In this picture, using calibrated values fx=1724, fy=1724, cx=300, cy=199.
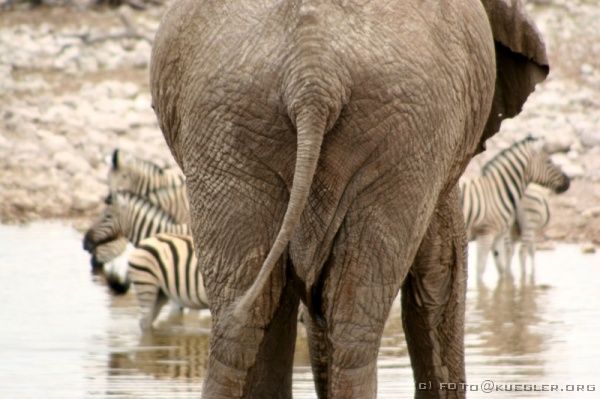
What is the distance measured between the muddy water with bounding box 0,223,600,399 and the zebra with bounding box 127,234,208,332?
153 mm

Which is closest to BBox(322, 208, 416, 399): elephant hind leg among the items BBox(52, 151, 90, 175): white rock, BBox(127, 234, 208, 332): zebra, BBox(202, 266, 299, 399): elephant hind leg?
BBox(202, 266, 299, 399): elephant hind leg

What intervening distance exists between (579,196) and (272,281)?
1240cm

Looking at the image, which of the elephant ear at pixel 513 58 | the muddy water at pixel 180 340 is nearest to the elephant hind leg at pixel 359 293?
the elephant ear at pixel 513 58

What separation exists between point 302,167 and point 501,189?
10.5 meters

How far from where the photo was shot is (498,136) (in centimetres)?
1830

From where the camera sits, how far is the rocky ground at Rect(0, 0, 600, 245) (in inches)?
657

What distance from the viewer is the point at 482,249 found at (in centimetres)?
1352

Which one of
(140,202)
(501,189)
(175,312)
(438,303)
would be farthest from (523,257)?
(438,303)

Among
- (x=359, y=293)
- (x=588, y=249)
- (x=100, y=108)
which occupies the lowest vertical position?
(x=588, y=249)

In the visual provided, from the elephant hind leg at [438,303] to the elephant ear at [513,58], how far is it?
31 centimetres

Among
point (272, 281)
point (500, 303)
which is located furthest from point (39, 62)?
point (272, 281)

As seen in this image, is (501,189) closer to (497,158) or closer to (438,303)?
(497,158)

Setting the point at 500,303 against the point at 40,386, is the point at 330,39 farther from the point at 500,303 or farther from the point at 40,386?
the point at 500,303

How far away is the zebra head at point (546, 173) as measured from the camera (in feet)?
48.5
